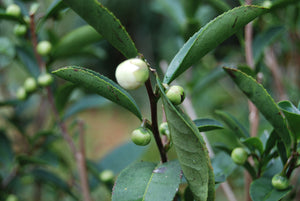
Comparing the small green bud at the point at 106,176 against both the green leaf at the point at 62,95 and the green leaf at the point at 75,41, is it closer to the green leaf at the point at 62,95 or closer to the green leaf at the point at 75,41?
the green leaf at the point at 62,95

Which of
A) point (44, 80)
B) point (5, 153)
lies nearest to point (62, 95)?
point (44, 80)

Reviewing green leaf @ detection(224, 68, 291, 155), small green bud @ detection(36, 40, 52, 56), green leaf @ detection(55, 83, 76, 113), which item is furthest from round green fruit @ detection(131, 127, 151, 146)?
small green bud @ detection(36, 40, 52, 56)

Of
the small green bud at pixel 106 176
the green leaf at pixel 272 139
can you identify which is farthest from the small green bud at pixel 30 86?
the green leaf at pixel 272 139

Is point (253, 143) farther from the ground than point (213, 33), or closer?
closer

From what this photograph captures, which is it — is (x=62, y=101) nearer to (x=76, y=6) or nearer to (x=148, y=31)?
(x=76, y=6)

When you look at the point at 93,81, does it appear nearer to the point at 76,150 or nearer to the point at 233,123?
the point at 233,123

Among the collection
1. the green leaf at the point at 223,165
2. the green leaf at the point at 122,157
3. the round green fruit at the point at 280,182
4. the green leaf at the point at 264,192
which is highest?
the round green fruit at the point at 280,182
